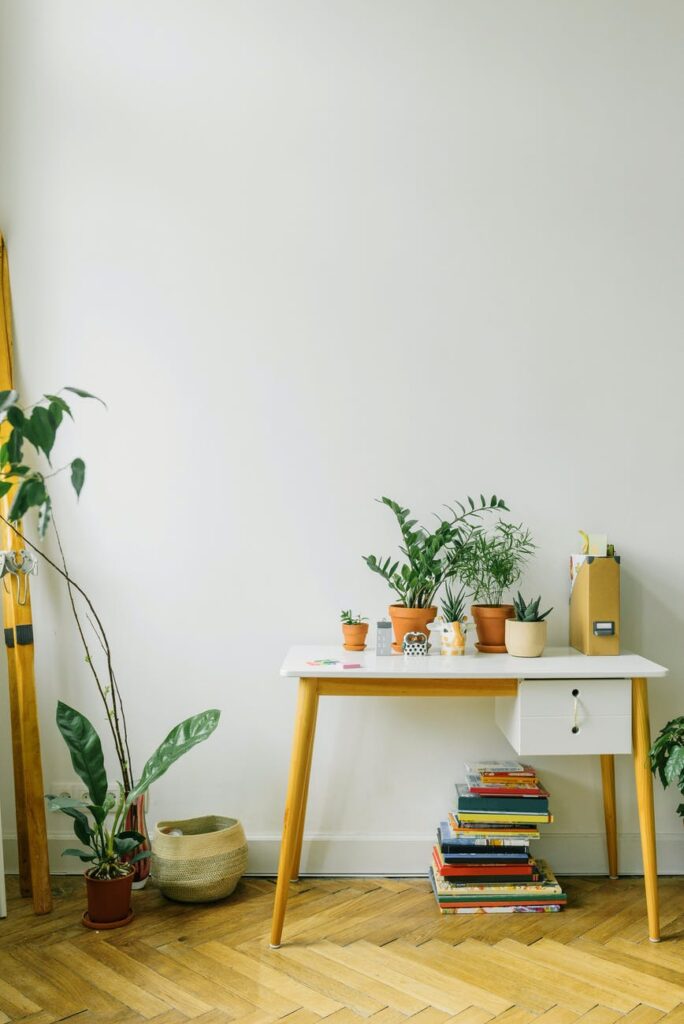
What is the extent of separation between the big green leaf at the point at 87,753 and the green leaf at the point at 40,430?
842 mm

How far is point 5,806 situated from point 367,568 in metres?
1.41

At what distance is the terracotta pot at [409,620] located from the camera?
2727 millimetres

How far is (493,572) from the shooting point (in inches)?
111

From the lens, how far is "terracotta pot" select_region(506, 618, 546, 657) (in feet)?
8.68

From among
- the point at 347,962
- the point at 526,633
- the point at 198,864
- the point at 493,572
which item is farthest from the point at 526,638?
the point at 198,864

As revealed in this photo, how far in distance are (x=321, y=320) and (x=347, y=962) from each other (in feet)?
6.13

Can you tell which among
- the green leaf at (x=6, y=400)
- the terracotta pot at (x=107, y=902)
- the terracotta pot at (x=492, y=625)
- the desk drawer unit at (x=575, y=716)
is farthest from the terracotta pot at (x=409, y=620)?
the green leaf at (x=6, y=400)

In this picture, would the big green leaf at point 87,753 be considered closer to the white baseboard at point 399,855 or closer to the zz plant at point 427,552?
the white baseboard at point 399,855

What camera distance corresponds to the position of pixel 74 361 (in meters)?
2.97

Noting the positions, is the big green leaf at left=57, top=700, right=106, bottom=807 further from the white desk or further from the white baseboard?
the white desk

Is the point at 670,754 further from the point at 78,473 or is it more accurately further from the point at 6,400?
the point at 6,400

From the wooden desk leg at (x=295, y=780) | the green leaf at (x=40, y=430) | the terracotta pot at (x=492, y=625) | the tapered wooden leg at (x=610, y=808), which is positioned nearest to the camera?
the green leaf at (x=40, y=430)

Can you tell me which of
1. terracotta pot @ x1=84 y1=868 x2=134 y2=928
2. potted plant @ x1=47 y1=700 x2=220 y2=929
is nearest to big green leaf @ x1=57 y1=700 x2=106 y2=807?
potted plant @ x1=47 y1=700 x2=220 y2=929

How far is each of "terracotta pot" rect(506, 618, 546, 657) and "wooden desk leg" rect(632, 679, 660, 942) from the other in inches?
11.3
